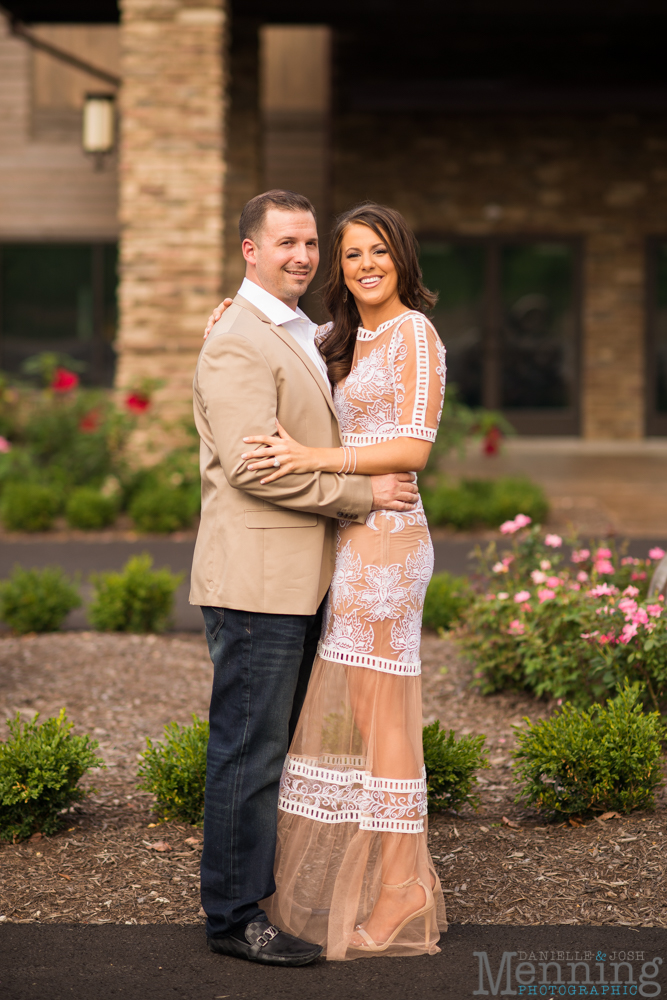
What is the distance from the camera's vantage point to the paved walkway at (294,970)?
9.20 feet

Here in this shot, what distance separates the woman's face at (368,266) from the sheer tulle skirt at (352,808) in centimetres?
104

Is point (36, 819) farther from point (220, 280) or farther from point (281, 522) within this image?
point (220, 280)

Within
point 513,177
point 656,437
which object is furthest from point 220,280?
point 656,437

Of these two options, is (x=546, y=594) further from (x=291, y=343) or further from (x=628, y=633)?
(x=291, y=343)

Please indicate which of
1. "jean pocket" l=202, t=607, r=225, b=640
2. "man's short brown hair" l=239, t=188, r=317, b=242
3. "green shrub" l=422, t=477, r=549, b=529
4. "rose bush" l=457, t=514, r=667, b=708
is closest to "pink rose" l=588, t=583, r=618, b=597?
"rose bush" l=457, t=514, r=667, b=708

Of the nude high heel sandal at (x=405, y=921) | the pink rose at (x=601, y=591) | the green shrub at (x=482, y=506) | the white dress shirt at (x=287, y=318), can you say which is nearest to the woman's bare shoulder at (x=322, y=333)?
the white dress shirt at (x=287, y=318)

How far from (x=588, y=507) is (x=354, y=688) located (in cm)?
814

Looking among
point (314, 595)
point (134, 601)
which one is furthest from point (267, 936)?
point (134, 601)

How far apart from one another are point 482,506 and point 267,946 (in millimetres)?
7255

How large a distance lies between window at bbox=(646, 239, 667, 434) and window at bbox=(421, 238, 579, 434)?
44.1 inches

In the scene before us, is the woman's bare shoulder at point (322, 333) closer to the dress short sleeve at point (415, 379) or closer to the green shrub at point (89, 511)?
the dress short sleeve at point (415, 379)

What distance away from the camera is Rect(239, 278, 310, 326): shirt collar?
9.66 feet

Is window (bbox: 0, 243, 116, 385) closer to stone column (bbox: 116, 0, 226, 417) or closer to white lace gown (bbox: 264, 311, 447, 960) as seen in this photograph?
stone column (bbox: 116, 0, 226, 417)

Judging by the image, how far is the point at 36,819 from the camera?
3699 millimetres
